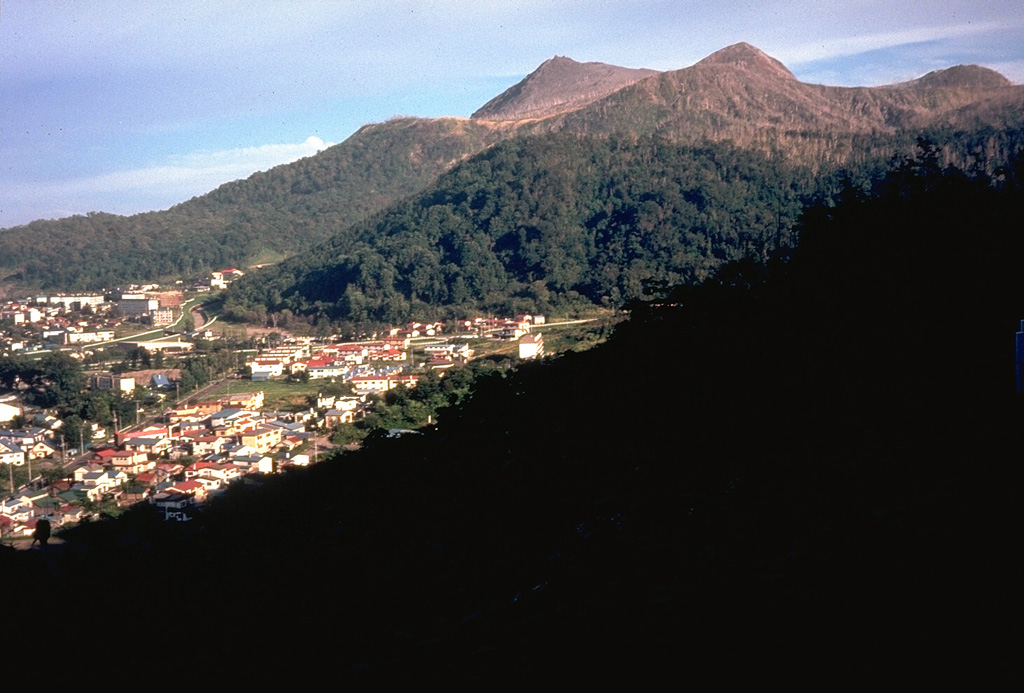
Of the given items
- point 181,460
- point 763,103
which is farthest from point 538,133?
point 181,460

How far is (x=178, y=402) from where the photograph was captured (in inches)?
792

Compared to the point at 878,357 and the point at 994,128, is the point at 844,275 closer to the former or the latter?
the point at 878,357

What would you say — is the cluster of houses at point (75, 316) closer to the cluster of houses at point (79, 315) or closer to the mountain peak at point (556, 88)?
the cluster of houses at point (79, 315)

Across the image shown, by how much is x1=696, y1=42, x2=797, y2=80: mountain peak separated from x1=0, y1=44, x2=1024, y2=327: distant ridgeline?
0.58 m

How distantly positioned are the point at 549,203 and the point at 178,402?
24.0 metres

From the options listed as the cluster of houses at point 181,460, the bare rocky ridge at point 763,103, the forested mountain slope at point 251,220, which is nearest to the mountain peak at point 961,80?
the bare rocky ridge at point 763,103

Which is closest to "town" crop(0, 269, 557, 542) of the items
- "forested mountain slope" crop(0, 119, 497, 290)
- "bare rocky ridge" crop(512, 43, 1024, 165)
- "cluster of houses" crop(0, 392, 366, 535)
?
"cluster of houses" crop(0, 392, 366, 535)

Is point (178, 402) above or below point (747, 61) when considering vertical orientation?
below

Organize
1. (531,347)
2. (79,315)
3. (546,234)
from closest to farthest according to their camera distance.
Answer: (531,347) → (79,315) → (546,234)

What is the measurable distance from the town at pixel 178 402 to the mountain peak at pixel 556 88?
152ft

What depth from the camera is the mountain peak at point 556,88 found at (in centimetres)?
7462

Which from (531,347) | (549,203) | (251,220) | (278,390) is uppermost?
(251,220)

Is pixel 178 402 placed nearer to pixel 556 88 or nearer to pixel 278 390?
pixel 278 390

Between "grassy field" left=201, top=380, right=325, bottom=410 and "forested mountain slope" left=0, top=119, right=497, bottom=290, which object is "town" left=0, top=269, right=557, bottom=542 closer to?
"grassy field" left=201, top=380, right=325, bottom=410
